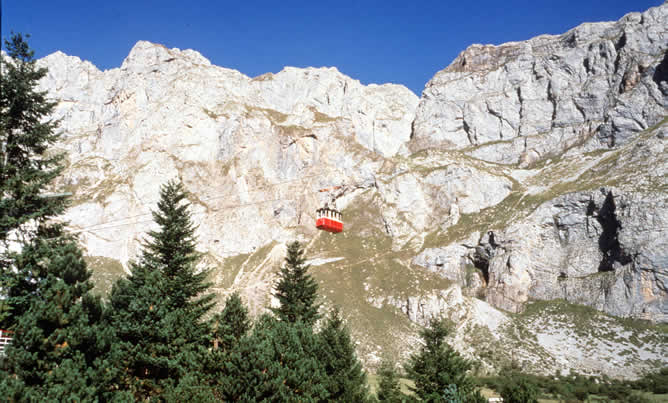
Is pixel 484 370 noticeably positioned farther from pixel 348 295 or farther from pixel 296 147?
pixel 296 147

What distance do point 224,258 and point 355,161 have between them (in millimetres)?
62650

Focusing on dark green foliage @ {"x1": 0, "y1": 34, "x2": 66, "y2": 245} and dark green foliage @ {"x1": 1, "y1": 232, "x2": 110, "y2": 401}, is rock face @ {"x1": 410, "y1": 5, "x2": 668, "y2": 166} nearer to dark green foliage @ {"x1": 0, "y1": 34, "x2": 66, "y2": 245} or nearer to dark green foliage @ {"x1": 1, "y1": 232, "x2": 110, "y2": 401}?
dark green foliage @ {"x1": 0, "y1": 34, "x2": 66, "y2": 245}

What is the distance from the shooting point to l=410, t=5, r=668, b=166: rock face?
135m

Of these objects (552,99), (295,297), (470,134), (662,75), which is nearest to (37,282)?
(295,297)

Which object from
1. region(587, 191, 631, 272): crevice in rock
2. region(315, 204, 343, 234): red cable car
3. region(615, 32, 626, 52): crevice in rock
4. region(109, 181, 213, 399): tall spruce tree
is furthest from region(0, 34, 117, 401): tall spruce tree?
region(615, 32, 626, 52): crevice in rock

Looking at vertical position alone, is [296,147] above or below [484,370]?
above

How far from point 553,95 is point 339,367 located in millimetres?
162627

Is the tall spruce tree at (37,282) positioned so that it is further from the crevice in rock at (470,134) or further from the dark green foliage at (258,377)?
the crevice in rock at (470,134)

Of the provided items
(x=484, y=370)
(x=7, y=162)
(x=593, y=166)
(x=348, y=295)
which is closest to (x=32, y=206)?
(x=7, y=162)

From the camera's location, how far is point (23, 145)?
25.3 m

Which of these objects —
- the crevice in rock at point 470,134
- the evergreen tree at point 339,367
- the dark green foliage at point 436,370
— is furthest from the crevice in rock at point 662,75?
the evergreen tree at point 339,367

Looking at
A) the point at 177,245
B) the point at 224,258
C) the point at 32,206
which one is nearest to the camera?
the point at 32,206

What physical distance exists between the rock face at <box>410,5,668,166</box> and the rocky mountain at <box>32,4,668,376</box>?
0.65 meters

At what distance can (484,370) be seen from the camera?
79.7 m
